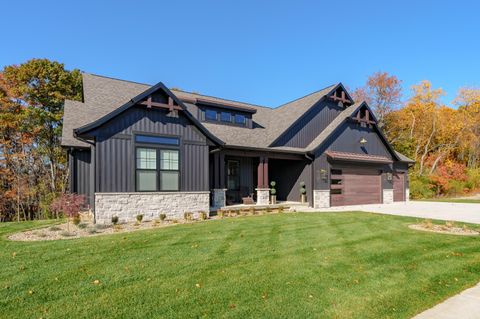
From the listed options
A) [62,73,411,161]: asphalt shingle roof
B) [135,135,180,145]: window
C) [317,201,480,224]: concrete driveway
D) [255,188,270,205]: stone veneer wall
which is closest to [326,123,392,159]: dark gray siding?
[62,73,411,161]: asphalt shingle roof

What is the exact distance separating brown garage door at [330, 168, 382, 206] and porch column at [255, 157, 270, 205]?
4268 millimetres

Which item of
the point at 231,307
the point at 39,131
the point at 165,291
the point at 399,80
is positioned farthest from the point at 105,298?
the point at 399,80

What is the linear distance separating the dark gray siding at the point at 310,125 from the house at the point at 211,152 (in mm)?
64

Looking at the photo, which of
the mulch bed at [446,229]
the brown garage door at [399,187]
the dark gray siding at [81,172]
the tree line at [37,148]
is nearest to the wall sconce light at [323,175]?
the mulch bed at [446,229]

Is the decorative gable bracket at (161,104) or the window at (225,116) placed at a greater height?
the window at (225,116)

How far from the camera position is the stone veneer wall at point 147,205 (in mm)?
10469

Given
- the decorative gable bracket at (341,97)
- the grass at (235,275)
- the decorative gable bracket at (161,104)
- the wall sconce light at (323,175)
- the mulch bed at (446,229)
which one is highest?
the decorative gable bracket at (341,97)

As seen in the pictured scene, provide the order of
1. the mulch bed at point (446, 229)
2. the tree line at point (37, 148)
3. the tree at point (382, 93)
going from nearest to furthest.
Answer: the mulch bed at point (446, 229) < the tree line at point (37, 148) < the tree at point (382, 93)

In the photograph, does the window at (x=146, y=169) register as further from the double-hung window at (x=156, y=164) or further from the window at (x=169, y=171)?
the window at (x=169, y=171)

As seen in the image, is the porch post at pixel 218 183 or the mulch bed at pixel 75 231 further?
the porch post at pixel 218 183

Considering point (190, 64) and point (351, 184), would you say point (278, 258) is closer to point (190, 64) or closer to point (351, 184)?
point (351, 184)

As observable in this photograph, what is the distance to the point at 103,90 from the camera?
589 inches

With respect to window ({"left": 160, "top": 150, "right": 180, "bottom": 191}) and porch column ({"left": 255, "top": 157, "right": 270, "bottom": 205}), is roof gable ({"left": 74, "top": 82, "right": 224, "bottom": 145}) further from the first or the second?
porch column ({"left": 255, "top": 157, "right": 270, "bottom": 205})

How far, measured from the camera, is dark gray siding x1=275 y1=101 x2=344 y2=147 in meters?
17.1
